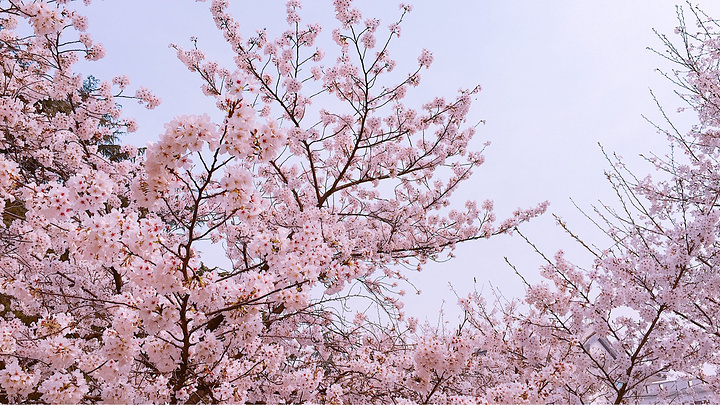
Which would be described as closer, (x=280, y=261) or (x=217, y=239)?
(x=280, y=261)

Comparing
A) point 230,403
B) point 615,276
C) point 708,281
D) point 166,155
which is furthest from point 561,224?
point 166,155

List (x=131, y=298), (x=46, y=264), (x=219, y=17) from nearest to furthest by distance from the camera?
(x=131, y=298) → (x=46, y=264) → (x=219, y=17)

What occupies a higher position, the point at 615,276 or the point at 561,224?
the point at 561,224

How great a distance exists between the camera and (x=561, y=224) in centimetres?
565

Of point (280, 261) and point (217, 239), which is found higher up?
point (217, 239)

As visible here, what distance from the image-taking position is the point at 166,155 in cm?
279

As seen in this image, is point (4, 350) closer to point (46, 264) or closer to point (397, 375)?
point (46, 264)

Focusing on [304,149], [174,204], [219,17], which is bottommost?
[174,204]

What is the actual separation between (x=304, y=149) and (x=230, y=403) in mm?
4682

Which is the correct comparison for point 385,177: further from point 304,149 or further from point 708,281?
point 708,281

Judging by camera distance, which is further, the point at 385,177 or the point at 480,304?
the point at 385,177

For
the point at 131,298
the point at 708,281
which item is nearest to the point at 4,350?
the point at 131,298

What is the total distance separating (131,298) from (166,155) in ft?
5.22

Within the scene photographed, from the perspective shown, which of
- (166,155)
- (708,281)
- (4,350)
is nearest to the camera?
(166,155)
